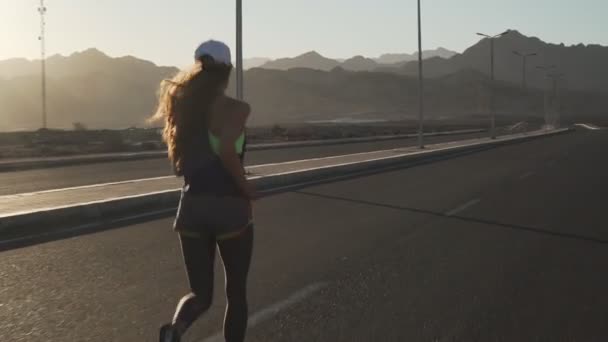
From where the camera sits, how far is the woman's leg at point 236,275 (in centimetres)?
354

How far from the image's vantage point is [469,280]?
670 centimetres

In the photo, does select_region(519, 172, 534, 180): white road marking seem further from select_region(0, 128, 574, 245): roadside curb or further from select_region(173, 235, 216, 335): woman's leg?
select_region(173, 235, 216, 335): woman's leg

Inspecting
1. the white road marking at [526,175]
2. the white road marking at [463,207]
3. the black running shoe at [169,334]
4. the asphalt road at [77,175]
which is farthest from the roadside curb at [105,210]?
the black running shoe at [169,334]

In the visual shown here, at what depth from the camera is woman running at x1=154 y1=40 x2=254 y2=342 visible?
3.38 metres

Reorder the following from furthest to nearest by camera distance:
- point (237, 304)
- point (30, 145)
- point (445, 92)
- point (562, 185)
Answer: point (445, 92)
point (30, 145)
point (562, 185)
point (237, 304)

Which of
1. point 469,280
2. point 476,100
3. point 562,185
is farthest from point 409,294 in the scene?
point 476,100

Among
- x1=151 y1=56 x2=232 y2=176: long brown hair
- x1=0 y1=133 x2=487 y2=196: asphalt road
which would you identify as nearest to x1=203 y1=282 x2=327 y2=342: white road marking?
x1=151 y1=56 x2=232 y2=176: long brown hair

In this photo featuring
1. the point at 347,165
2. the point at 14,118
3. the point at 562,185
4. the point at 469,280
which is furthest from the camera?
the point at 14,118

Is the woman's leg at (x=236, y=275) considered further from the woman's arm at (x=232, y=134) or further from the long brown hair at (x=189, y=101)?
the long brown hair at (x=189, y=101)

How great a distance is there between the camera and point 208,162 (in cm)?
340

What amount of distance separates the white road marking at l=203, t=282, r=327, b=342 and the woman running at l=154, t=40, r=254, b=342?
129 centimetres

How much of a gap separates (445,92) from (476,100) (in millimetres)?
9718

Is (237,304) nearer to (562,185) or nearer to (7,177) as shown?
(562,185)

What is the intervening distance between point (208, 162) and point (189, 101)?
33 cm
